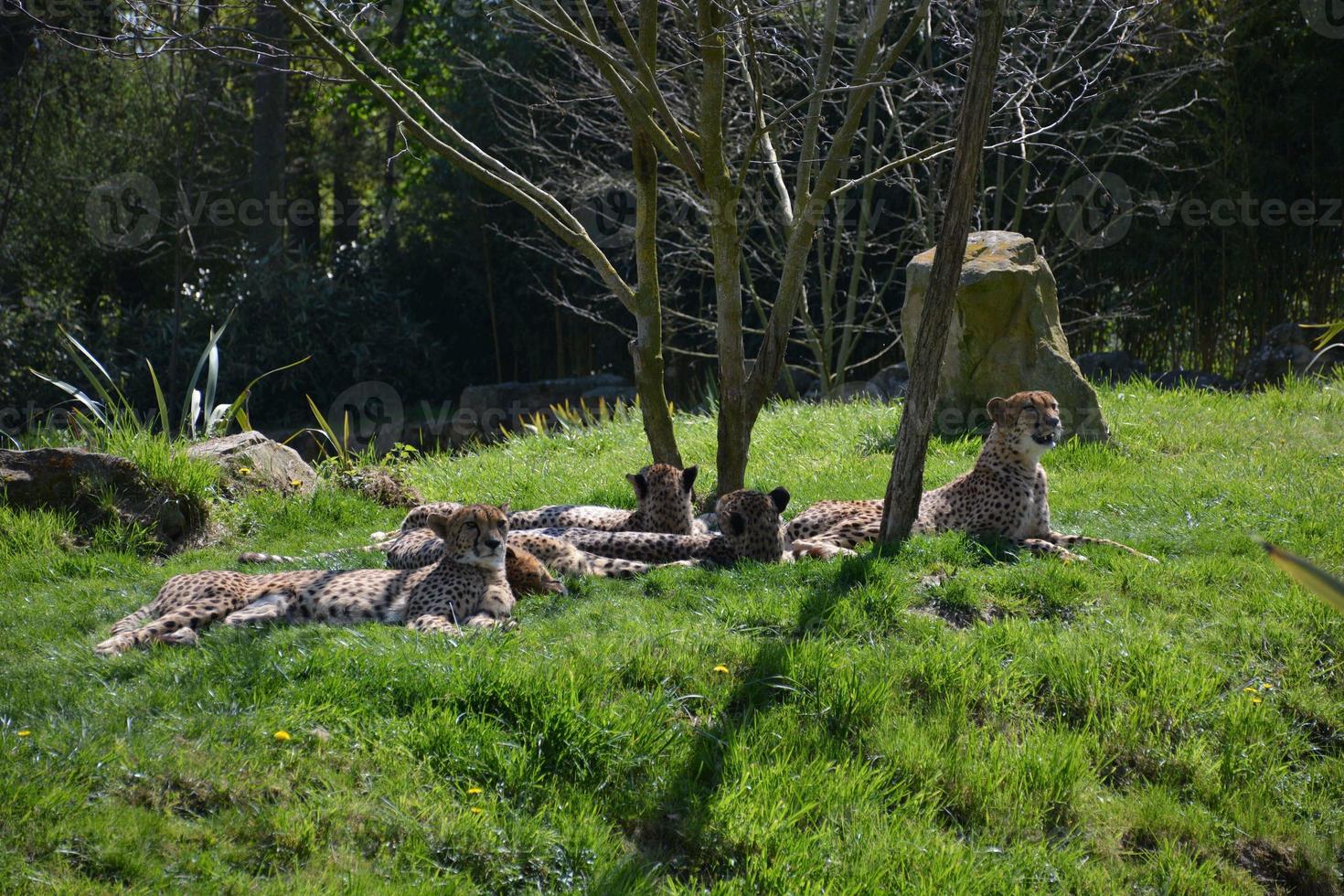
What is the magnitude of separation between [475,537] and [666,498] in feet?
5.91

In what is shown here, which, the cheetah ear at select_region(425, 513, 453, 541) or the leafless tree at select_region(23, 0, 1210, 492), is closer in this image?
the cheetah ear at select_region(425, 513, 453, 541)

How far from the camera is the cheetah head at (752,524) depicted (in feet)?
21.8

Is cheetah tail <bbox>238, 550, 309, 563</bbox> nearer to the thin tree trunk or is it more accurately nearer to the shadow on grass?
the shadow on grass

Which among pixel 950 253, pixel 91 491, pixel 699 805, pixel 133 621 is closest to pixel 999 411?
pixel 950 253

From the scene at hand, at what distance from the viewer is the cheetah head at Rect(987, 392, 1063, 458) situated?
7.14m

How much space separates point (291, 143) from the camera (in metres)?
22.7

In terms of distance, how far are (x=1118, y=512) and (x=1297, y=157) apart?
8.29 meters

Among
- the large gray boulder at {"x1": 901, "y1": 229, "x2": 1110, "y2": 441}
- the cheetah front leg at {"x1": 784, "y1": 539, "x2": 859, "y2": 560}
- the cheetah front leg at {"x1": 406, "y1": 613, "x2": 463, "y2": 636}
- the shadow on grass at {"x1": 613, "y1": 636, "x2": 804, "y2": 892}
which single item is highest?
the large gray boulder at {"x1": 901, "y1": 229, "x2": 1110, "y2": 441}

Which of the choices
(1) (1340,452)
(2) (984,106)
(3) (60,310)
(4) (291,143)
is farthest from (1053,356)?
(4) (291,143)

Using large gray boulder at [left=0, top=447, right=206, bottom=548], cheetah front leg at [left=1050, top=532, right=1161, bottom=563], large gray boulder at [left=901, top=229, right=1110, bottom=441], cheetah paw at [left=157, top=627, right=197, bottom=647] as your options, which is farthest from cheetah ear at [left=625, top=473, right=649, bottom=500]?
large gray boulder at [left=901, top=229, right=1110, bottom=441]

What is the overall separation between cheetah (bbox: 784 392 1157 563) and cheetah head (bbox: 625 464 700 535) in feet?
2.08

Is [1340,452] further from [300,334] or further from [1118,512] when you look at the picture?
[300,334]

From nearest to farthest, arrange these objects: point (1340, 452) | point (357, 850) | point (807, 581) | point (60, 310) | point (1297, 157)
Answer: point (357, 850)
point (807, 581)
point (1340, 452)
point (1297, 157)
point (60, 310)

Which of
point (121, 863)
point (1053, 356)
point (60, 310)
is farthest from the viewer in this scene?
point (60, 310)
